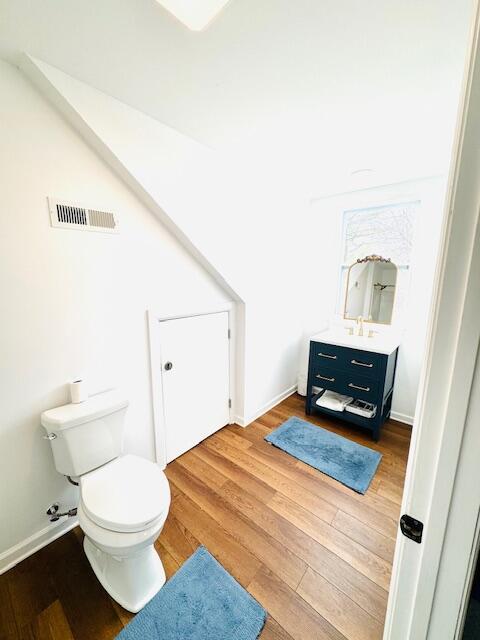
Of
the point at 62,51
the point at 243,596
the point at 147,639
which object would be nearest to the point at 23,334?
the point at 62,51

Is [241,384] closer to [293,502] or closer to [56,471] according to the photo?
[293,502]

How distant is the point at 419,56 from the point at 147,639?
8.58ft

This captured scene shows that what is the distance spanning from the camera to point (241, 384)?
94.4 inches

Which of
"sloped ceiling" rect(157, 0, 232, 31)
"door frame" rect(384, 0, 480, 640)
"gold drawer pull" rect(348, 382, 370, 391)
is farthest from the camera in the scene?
"gold drawer pull" rect(348, 382, 370, 391)

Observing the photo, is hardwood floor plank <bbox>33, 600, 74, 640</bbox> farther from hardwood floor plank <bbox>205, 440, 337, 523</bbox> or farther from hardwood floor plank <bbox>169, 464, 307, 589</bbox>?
hardwood floor plank <bbox>205, 440, 337, 523</bbox>

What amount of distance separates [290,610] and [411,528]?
3.39 ft

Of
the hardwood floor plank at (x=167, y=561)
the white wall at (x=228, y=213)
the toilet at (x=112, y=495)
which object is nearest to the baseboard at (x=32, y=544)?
the toilet at (x=112, y=495)

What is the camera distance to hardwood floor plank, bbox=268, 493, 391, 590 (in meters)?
1.29

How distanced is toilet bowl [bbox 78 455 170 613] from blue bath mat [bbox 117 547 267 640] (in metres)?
0.06

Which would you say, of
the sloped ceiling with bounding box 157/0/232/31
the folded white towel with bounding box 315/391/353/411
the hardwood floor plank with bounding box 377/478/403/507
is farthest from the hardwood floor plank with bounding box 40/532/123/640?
the sloped ceiling with bounding box 157/0/232/31

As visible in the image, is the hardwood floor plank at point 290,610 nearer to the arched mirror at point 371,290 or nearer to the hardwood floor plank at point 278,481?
the hardwood floor plank at point 278,481

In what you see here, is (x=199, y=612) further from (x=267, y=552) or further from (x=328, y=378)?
(x=328, y=378)

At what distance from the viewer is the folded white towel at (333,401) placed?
243 cm

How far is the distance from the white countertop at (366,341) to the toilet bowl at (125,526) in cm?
180
